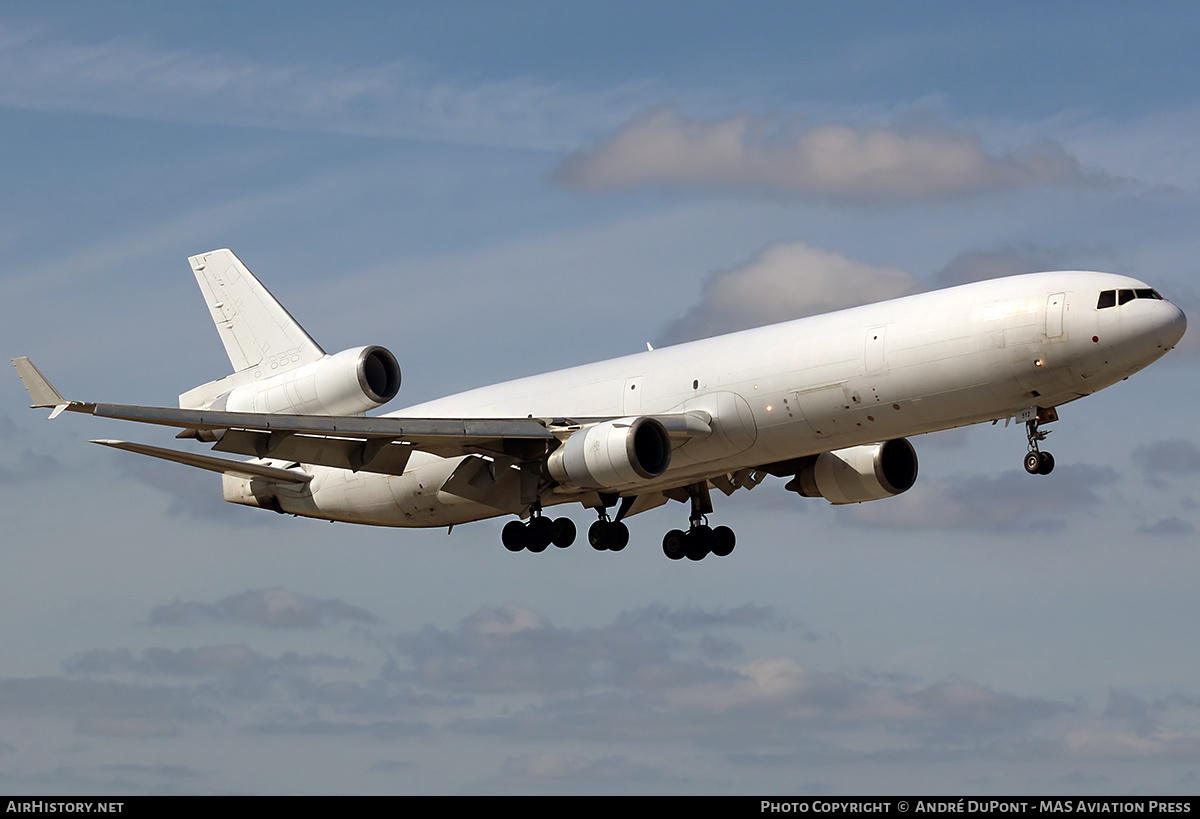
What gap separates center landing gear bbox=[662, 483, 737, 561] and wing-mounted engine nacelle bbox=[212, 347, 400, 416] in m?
9.58

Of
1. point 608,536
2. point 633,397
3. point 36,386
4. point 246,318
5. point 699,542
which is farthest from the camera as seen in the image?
point 246,318

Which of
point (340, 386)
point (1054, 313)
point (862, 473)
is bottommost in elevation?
point (862, 473)

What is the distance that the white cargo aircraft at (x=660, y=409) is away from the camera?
124ft

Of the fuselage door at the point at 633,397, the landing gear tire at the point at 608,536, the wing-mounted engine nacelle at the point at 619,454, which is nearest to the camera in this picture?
the wing-mounted engine nacelle at the point at 619,454

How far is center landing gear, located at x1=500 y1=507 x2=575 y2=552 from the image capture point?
4503 cm

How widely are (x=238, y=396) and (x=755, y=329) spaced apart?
620 inches

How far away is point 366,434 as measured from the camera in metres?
42.2

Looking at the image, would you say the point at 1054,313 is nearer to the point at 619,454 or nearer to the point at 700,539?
the point at 619,454

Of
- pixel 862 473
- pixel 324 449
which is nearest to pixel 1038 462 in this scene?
pixel 862 473

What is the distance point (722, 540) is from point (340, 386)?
1218cm

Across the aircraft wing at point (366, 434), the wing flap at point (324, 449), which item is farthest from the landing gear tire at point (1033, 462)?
the wing flap at point (324, 449)

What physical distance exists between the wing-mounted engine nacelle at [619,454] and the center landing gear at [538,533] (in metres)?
3.33

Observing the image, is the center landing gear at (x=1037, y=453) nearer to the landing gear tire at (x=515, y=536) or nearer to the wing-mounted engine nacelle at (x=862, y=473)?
the wing-mounted engine nacelle at (x=862, y=473)
